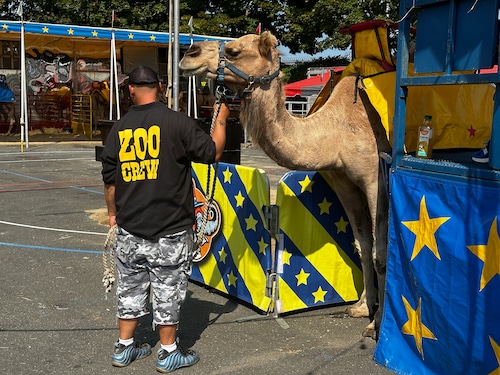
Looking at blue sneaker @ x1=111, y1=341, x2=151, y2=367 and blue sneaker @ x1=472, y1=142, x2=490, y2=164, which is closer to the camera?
blue sneaker @ x1=472, y1=142, x2=490, y2=164

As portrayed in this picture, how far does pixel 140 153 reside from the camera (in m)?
4.10

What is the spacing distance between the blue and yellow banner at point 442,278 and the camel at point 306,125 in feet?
2.03

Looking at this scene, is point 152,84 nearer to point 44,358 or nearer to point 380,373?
point 44,358

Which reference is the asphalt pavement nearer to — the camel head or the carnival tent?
the camel head

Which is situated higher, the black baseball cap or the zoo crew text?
the black baseball cap

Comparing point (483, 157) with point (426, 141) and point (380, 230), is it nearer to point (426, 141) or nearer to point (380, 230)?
point (426, 141)

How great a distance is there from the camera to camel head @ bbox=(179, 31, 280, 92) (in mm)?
4582

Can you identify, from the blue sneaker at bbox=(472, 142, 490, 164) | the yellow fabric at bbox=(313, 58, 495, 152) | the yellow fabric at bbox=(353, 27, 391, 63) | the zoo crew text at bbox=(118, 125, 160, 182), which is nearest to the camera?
the blue sneaker at bbox=(472, 142, 490, 164)

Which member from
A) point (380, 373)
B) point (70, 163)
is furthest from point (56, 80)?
point (380, 373)

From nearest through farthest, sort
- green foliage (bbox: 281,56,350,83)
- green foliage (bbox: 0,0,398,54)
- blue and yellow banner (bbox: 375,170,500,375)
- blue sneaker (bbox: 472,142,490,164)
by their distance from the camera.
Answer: blue and yellow banner (bbox: 375,170,500,375) → blue sneaker (bbox: 472,142,490,164) → green foliage (bbox: 0,0,398,54) → green foliage (bbox: 281,56,350,83)

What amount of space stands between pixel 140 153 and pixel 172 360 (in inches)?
59.3

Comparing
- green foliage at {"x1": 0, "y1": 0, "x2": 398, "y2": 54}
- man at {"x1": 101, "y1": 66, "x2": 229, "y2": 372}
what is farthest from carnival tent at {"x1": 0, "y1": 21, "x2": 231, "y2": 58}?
man at {"x1": 101, "y1": 66, "x2": 229, "y2": 372}

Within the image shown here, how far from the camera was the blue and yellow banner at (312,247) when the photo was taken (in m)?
5.37

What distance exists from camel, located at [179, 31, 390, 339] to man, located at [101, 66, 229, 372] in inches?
16.4
